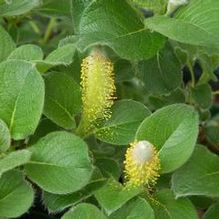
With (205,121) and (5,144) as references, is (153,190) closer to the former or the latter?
(5,144)

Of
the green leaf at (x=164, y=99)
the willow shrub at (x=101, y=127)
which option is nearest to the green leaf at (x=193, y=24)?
the willow shrub at (x=101, y=127)

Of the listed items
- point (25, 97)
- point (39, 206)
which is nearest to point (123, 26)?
point (25, 97)

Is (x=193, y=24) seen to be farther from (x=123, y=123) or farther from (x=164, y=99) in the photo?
(x=164, y=99)

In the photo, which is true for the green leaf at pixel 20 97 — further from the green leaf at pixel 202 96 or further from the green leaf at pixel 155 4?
the green leaf at pixel 202 96

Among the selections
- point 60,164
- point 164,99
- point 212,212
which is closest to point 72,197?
point 60,164

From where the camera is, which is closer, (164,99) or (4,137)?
(4,137)
